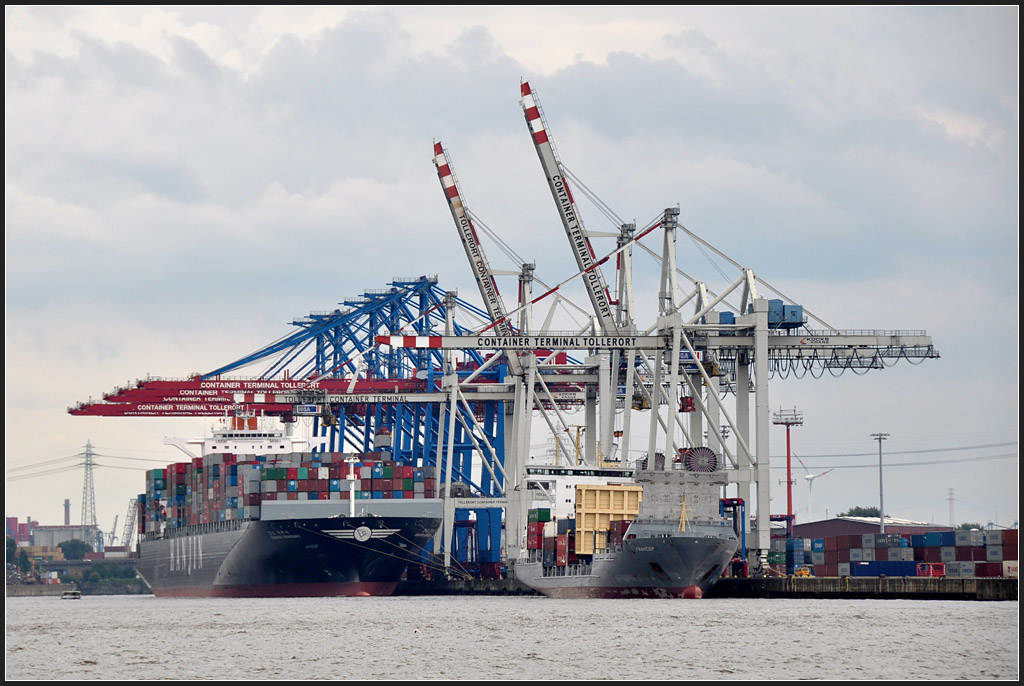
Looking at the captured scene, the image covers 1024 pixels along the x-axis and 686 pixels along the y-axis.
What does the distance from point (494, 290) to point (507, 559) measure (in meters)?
13.8

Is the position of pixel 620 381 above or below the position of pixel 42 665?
above

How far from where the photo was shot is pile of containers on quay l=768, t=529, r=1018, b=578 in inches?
2359

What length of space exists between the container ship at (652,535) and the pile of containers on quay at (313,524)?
12924 mm

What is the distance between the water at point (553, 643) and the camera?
34938 millimetres

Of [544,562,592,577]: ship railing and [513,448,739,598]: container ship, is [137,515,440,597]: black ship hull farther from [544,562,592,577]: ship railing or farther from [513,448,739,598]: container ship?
[513,448,739,598]: container ship

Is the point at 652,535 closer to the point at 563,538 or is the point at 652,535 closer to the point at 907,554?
the point at 563,538

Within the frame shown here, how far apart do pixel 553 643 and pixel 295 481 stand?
38481mm

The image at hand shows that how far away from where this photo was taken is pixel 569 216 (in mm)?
69062

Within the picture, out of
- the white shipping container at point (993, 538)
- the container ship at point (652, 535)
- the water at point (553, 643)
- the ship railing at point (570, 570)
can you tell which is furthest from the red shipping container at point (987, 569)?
the ship railing at point (570, 570)

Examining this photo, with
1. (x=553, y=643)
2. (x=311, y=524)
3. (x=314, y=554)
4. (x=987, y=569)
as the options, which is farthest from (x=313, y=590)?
(x=553, y=643)

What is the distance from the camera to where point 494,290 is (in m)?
78.4

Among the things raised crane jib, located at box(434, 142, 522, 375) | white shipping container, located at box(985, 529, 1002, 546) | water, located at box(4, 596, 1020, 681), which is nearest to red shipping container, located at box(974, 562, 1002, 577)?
white shipping container, located at box(985, 529, 1002, 546)

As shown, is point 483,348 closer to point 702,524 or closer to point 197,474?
point 702,524

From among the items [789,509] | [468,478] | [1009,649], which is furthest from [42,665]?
[789,509]
